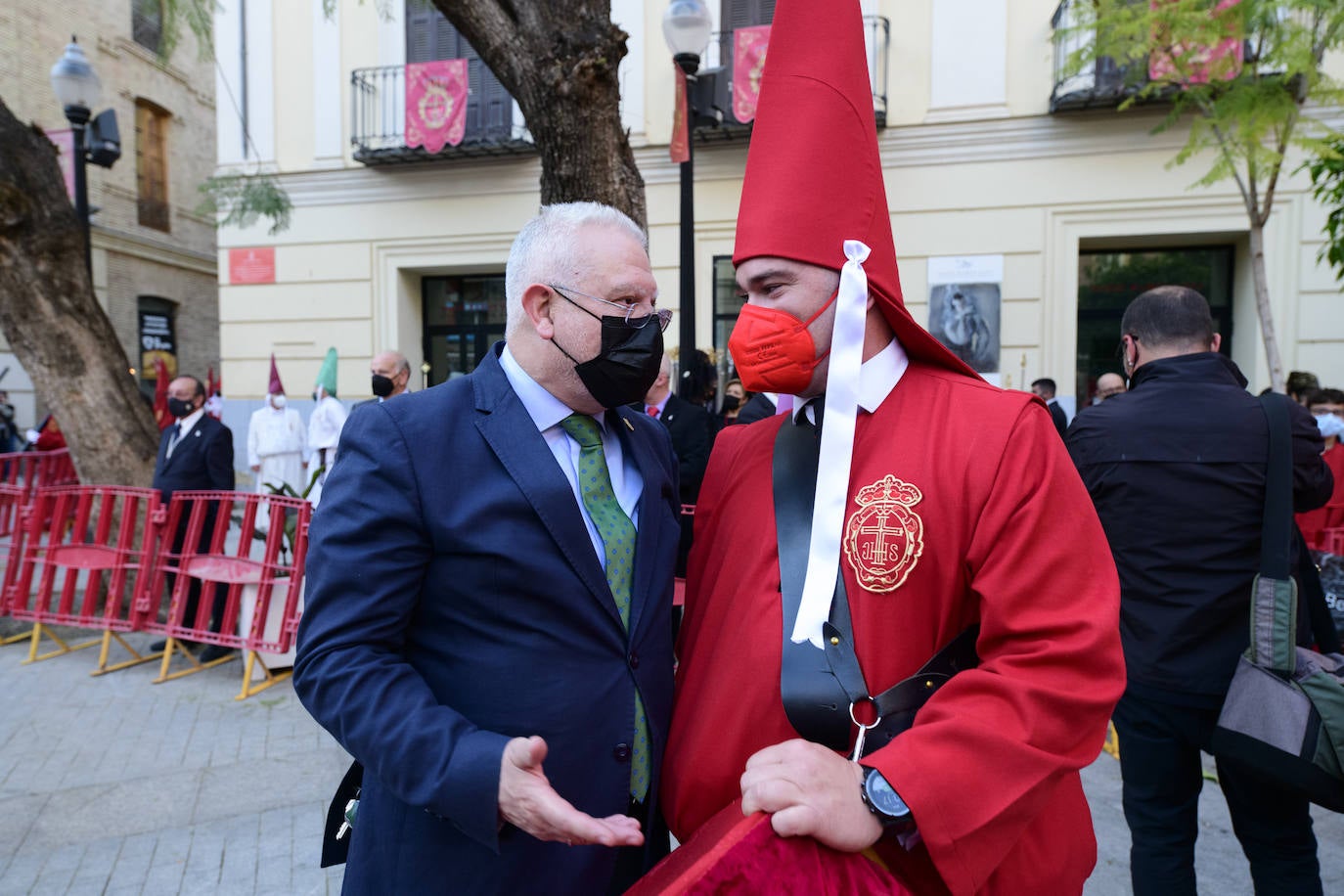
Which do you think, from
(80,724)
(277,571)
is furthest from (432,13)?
(80,724)

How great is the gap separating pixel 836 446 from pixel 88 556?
19.7 feet

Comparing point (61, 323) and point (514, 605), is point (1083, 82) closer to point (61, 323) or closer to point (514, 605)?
point (61, 323)

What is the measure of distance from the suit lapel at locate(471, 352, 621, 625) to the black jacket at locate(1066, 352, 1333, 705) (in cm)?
190

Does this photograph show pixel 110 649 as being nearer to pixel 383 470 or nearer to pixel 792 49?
pixel 383 470

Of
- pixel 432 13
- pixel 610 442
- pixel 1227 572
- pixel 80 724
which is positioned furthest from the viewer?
pixel 432 13

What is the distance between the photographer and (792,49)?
1694 millimetres

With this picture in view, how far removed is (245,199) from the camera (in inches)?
450

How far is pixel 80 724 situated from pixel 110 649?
5.23ft

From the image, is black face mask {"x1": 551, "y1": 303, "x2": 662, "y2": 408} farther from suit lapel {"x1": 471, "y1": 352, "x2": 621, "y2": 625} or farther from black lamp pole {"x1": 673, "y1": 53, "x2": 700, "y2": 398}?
black lamp pole {"x1": 673, "y1": 53, "x2": 700, "y2": 398}

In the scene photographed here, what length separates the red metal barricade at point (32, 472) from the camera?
8.64 m

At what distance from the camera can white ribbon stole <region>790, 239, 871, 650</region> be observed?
1518 mm

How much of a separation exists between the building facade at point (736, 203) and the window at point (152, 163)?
6.71m

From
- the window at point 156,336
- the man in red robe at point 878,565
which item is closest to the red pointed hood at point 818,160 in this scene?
the man in red robe at point 878,565

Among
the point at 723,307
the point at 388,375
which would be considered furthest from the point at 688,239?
the point at 723,307
